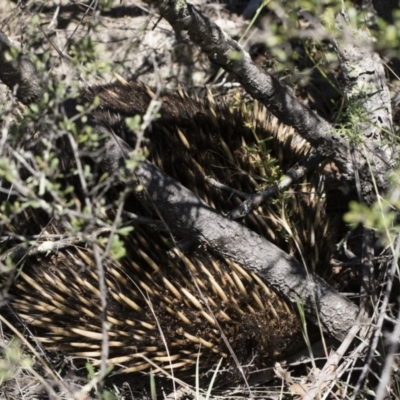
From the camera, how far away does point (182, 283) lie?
2.86 meters

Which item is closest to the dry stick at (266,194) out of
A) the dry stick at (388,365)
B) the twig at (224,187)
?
the twig at (224,187)

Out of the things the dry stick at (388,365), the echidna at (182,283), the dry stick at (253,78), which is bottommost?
the echidna at (182,283)

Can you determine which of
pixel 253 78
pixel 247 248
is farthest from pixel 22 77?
pixel 247 248

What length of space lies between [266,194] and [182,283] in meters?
0.47

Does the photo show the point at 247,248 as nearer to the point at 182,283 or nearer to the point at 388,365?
the point at 182,283

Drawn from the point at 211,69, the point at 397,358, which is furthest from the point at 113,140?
the point at 211,69

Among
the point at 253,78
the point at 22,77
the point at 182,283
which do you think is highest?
the point at 253,78

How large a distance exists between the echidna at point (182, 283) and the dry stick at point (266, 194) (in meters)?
0.04

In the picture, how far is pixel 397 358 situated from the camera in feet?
9.12

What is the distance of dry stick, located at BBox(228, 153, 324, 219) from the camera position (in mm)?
2717

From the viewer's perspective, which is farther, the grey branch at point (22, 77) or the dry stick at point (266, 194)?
the dry stick at point (266, 194)

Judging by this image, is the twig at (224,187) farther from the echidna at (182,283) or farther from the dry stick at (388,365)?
the dry stick at (388,365)

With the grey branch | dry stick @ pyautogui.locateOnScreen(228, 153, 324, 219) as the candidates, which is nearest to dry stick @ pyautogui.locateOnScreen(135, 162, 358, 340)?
dry stick @ pyautogui.locateOnScreen(228, 153, 324, 219)

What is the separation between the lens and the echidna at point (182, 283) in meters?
2.83
